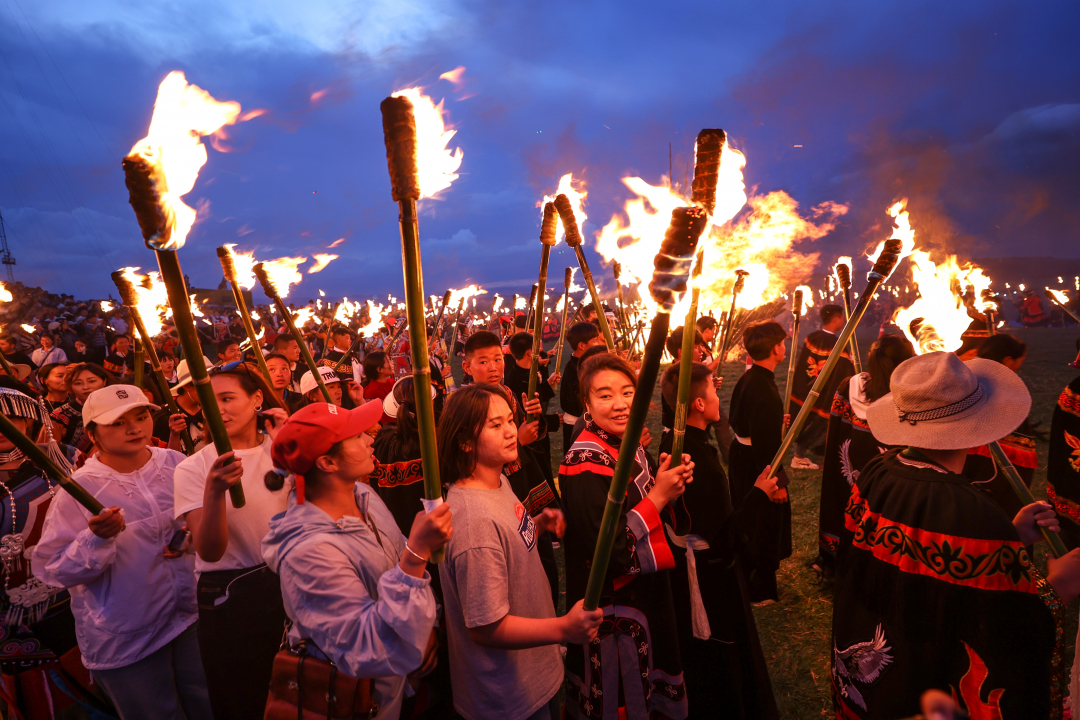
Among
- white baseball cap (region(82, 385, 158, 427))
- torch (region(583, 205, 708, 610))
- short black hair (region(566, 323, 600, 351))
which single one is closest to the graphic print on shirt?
torch (region(583, 205, 708, 610))

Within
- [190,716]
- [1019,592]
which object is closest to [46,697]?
[190,716]

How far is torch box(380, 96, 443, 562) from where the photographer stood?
1.41 m

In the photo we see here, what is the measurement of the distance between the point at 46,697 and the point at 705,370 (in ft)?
16.9

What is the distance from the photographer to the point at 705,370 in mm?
3906

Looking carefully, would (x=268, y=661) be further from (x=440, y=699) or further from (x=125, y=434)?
Result: (x=125, y=434)

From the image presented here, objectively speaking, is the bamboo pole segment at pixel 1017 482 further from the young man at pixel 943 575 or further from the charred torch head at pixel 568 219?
the charred torch head at pixel 568 219

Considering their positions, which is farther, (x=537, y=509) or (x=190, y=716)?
(x=537, y=509)

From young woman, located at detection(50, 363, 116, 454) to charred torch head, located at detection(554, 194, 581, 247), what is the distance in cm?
477

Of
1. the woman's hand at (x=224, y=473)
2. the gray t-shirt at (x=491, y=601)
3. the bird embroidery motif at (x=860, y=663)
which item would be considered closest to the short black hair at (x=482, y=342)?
the gray t-shirt at (x=491, y=601)

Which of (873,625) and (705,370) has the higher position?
(705,370)

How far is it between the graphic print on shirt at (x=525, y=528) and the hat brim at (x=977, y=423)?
1.83m

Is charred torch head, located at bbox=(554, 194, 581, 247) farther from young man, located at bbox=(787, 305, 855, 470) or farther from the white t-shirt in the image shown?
young man, located at bbox=(787, 305, 855, 470)

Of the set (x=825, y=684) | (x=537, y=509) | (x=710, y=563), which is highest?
(x=537, y=509)

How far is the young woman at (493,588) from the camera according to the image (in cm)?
214
